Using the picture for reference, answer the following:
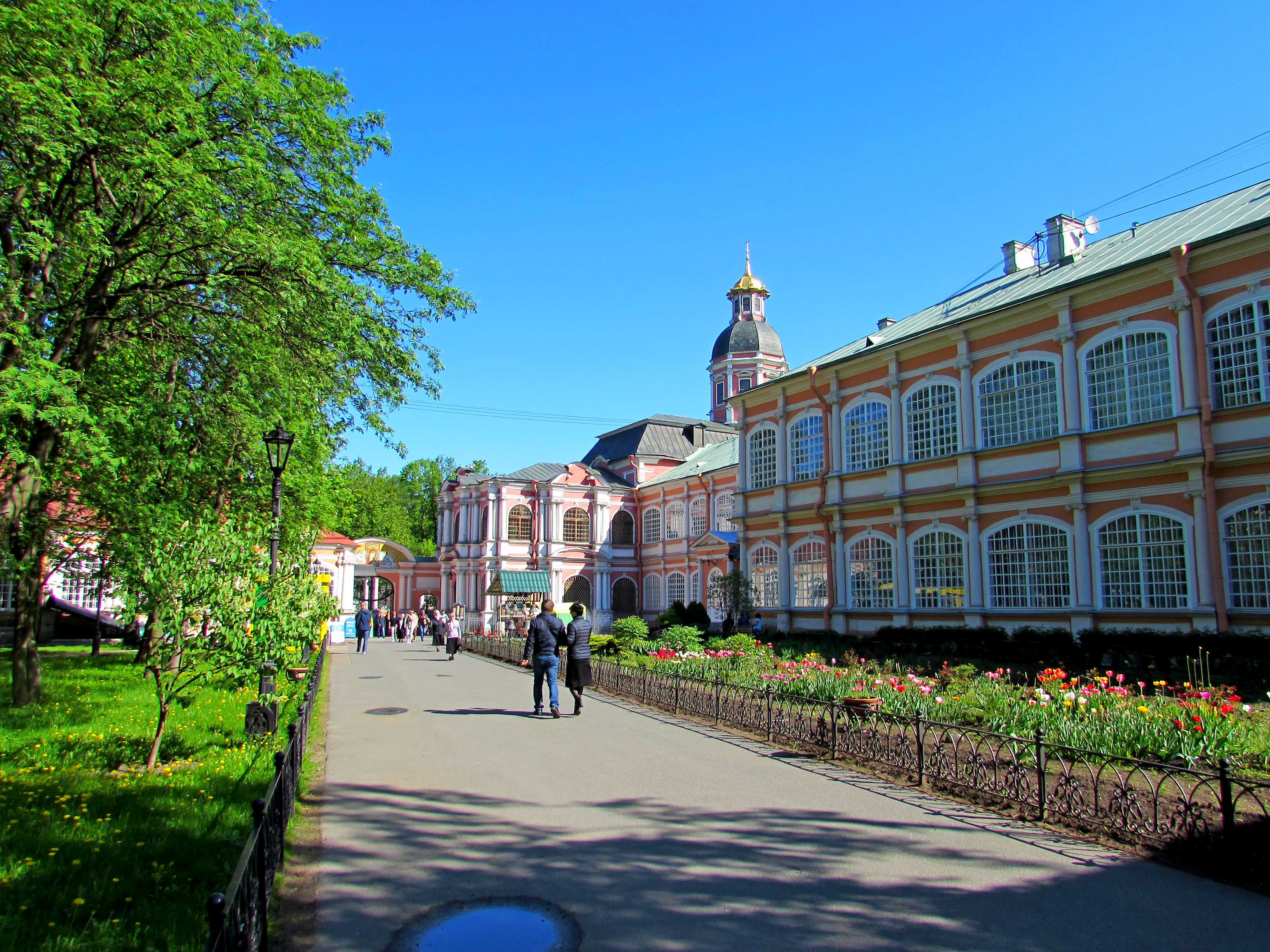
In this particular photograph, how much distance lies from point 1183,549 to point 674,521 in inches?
1260

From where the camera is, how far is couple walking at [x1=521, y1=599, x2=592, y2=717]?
1343cm

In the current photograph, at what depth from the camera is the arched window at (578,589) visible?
51312 millimetres

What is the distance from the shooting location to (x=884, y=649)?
72.1 feet

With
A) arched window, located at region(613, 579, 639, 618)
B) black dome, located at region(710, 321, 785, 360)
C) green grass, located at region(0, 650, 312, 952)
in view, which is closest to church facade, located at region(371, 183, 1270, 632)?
green grass, located at region(0, 650, 312, 952)

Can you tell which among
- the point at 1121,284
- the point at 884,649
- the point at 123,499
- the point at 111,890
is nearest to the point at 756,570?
the point at 884,649

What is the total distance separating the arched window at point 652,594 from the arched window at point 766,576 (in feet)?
63.4

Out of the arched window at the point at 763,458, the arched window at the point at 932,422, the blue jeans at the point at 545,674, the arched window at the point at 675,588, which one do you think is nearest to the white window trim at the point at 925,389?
the arched window at the point at 932,422

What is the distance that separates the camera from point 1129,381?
61.7 ft

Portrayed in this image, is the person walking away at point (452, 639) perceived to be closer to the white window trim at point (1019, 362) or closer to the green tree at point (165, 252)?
the green tree at point (165, 252)

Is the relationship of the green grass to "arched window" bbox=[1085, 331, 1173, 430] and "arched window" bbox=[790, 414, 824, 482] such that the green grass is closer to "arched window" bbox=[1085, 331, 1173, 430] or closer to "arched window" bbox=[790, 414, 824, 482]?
"arched window" bbox=[1085, 331, 1173, 430]

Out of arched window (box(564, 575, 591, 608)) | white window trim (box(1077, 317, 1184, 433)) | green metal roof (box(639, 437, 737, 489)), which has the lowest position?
arched window (box(564, 575, 591, 608))

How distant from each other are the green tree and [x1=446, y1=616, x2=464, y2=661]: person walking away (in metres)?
12.3

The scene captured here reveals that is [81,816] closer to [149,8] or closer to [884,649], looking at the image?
[149,8]

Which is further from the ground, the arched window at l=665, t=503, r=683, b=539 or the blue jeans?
the arched window at l=665, t=503, r=683, b=539
